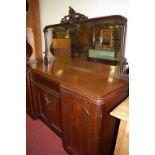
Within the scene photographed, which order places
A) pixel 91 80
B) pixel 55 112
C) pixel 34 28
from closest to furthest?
1. pixel 91 80
2. pixel 55 112
3. pixel 34 28

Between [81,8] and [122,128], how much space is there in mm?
1344

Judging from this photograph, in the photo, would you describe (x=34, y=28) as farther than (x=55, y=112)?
Yes

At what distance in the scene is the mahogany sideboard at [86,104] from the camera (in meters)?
1.03

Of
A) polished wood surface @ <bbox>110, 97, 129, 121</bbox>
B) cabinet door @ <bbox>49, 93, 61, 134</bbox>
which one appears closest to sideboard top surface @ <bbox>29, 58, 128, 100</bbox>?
polished wood surface @ <bbox>110, 97, 129, 121</bbox>

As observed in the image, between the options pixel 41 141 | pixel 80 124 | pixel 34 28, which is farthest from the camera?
pixel 34 28

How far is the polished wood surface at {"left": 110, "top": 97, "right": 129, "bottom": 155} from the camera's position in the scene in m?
0.98

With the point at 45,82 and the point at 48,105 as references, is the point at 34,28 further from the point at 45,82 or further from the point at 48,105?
the point at 48,105

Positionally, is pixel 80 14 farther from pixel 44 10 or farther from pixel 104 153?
pixel 104 153

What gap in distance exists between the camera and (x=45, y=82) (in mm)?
1614

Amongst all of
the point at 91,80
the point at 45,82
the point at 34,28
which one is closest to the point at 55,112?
the point at 45,82
